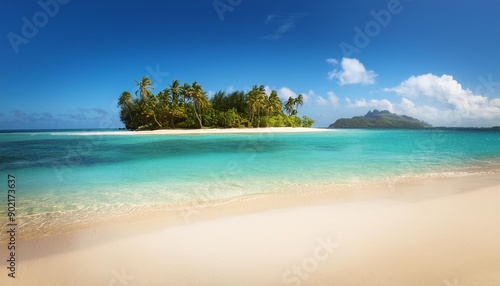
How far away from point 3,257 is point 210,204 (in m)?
3.93

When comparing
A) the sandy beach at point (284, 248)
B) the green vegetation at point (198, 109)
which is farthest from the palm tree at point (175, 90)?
the sandy beach at point (284, 248)

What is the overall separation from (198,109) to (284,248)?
58.3 meters

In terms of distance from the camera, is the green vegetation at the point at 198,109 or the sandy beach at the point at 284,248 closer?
the sandy beach at the point at 284,248

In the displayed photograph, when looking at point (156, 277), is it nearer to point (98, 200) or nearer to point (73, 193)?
point (98, 200)

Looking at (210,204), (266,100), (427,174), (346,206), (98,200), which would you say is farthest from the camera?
(266,100)

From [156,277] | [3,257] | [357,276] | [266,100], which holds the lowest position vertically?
[3,257]

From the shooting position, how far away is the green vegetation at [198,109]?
189 feet

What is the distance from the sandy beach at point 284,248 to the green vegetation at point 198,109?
175ft

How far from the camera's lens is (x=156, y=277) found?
3361mm

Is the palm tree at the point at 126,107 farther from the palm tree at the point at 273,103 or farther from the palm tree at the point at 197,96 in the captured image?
the palm tree at the point at 273,103

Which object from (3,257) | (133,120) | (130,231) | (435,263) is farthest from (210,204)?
(133,120)

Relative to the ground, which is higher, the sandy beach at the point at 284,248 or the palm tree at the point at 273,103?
the palm tree at the point at 273,103

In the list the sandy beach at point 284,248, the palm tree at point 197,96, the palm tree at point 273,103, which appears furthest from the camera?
the palm tree at point 273,103

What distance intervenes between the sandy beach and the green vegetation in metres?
53.3
